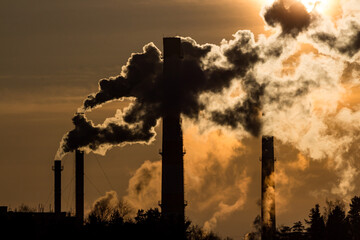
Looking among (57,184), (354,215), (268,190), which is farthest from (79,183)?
(354,215)

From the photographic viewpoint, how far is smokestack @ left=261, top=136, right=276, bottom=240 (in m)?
97.8

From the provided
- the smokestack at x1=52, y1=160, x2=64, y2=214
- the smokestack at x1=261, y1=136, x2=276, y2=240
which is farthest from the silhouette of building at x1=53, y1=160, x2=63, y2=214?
the smokestack at x1=261, y1=136, x2=276, y2=240

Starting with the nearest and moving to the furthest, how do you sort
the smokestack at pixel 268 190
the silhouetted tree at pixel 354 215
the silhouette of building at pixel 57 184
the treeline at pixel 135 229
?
the treeline at pixel 135 229 < the smokestack at pixel 268 190 < the silhouette of building at pixel 57 184 < the silhouetted tree at pixel 354 215

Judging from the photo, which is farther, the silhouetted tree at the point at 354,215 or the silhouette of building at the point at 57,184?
the silhouetted tree at the point at 354,215

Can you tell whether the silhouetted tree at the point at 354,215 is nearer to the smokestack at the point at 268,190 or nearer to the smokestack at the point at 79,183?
the smokestack at the point at 268,190

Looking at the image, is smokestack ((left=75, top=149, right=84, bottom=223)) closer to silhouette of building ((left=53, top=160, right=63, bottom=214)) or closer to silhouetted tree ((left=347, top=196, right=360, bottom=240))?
silhouette of building ((left=53, top=160, right=63, bottom=214))

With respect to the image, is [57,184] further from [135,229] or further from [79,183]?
[135,229]

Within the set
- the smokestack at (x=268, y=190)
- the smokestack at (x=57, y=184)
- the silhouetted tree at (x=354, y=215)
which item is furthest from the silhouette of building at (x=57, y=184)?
the silhouetted tree at (x=354, y=215)

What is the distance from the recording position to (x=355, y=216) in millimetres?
106812

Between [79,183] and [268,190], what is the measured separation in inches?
616

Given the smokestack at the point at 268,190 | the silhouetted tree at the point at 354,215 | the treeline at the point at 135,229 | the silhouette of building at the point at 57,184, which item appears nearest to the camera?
the treeline at the point at 135,229

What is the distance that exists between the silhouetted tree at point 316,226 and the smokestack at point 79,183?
18773 mm

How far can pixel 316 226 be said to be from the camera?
324 ft

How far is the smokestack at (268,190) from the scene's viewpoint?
97.8 m
